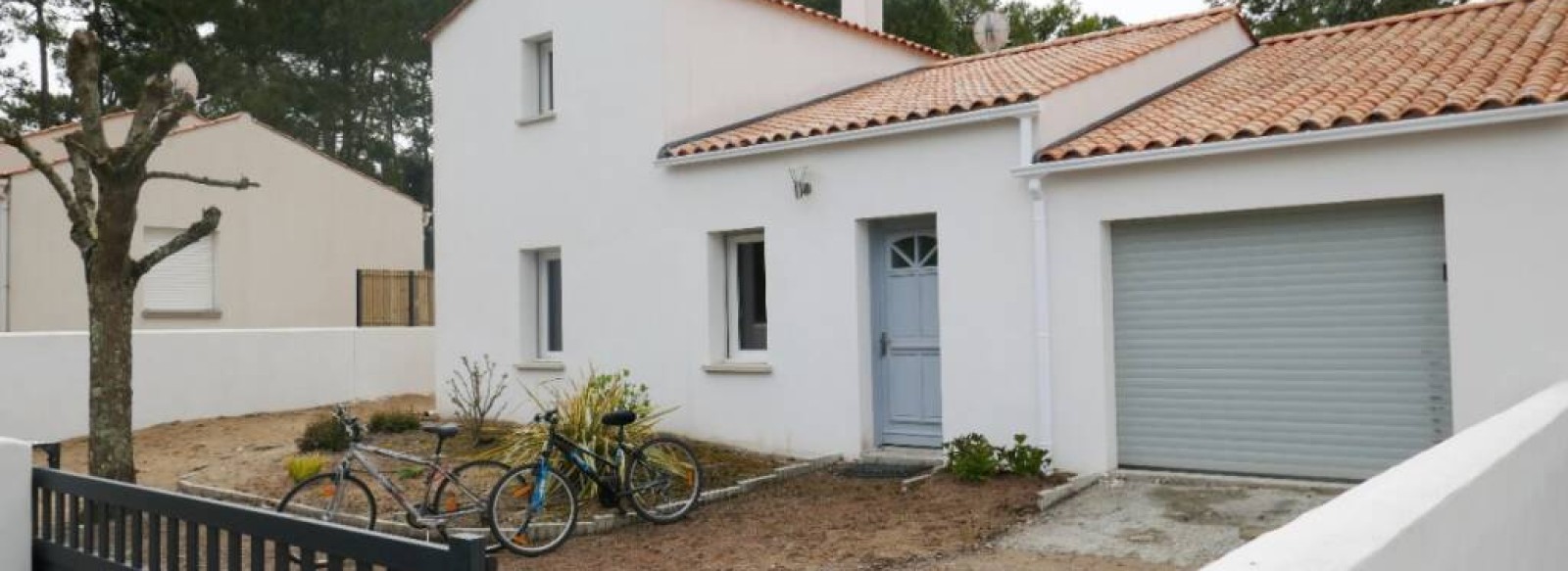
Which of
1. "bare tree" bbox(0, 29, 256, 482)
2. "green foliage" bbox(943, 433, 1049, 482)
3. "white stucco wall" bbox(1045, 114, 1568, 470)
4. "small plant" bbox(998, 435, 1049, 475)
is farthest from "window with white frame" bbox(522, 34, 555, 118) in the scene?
"white stucco wall" bbox(1045, 114, 1568, 470)

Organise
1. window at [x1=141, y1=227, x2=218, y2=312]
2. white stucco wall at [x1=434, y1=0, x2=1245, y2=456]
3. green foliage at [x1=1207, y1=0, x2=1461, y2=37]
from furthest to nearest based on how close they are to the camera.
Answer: green foliage at [x1=1207, y1=0, x2=1461, y2=37]
window at [x1=141, y1=227, x2=218, y2=312]
white stucco wall at [x1=434, y1=0, x2=1245, y2=456]

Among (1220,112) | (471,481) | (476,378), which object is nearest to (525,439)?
(471,481)

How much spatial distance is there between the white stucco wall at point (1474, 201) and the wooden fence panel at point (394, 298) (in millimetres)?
16487

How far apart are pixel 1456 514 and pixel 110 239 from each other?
9.24m

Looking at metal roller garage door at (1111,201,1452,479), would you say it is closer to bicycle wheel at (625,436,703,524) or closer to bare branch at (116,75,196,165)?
bicycle wheel at (625,436,703,524)

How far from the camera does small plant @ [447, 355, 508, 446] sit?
14634 mm

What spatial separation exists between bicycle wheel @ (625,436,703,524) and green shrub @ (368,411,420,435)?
503 cm

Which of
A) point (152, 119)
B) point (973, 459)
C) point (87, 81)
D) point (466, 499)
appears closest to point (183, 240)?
point (152, 119)

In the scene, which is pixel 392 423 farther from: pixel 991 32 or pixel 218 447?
pixel 991 32

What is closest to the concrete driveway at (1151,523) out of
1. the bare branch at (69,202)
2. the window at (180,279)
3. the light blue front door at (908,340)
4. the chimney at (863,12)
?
the light blue front door at (908,340)

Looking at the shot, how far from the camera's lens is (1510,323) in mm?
Result: 8438

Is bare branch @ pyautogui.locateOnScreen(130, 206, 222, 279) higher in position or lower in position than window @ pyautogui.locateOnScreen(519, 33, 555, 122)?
lower

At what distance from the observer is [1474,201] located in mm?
8539

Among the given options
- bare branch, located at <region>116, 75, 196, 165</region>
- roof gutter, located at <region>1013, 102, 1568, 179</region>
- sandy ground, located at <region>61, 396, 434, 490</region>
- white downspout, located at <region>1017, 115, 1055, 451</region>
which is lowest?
sandy ground, located at <region>61, 396, 434, 490</region>
